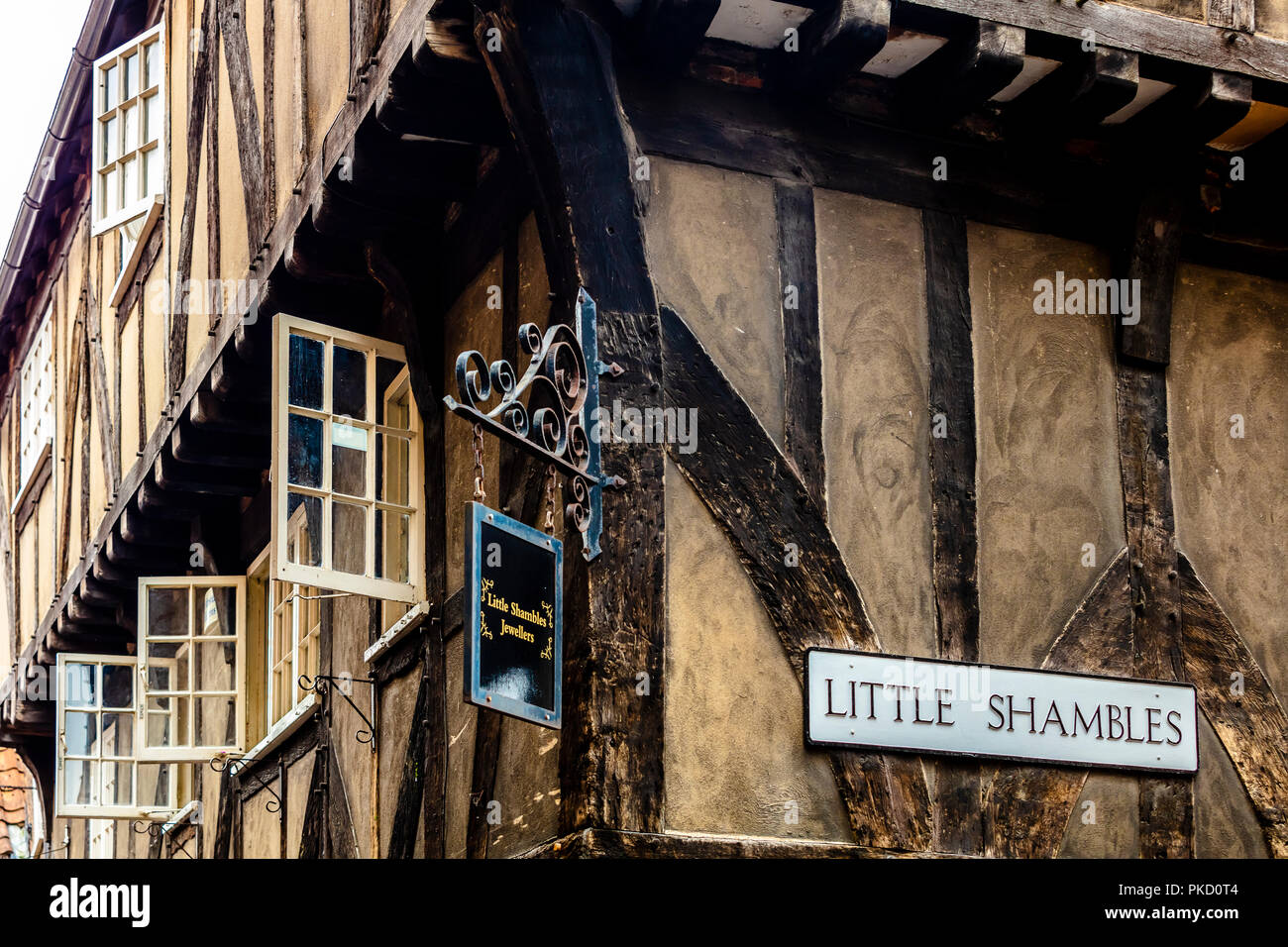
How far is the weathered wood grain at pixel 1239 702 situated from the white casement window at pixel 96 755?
7.14 m

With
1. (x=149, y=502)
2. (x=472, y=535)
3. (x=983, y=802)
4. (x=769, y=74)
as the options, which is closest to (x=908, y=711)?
(x=983, y=802)

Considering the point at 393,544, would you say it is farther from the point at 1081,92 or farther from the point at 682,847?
the point at 1081,92

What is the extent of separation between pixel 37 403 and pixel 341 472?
30.2 ft

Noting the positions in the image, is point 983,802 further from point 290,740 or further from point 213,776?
point 213,776

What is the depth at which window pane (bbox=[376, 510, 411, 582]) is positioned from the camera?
28.4 feet

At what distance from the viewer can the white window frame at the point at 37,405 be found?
636 inches

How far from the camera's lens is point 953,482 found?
7332 millimetres

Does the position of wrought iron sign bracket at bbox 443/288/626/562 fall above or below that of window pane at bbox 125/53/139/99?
below

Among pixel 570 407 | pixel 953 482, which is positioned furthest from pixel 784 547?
pixel 570 407

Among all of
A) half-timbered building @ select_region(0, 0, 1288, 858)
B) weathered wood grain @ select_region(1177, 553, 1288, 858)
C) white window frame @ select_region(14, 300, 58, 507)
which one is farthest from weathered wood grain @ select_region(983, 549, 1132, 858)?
white window frame @ select_region(14, 300, 58, 507)

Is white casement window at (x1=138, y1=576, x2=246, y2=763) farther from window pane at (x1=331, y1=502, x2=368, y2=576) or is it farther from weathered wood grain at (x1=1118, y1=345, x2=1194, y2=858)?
weathered wood grain at (x1=1118, y1=345, x2=1194, y2=858)

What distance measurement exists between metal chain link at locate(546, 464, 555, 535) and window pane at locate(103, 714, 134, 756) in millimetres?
7956

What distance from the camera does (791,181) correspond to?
737 centimetres

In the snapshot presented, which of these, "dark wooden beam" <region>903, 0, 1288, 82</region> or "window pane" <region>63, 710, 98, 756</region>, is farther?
"window pane" <region>63, 710, 98, 756</region>
